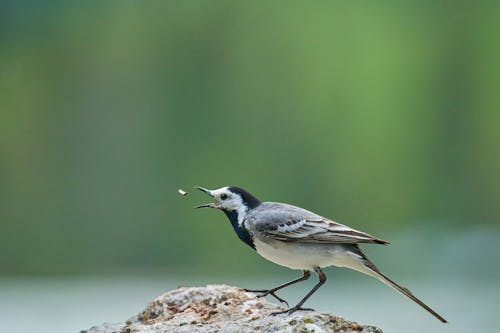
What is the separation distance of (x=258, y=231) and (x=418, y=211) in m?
6.68

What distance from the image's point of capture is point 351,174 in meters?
9.51

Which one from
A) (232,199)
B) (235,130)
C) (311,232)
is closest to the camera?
(311,232)

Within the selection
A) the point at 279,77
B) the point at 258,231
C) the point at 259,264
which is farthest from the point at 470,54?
the point at 258,231

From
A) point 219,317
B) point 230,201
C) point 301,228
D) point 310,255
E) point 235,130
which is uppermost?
point 235,130

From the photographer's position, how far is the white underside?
3115mm

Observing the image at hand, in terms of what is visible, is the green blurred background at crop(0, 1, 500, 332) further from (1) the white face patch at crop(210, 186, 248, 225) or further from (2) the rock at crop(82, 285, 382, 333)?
(2) the rock at crop(82, 285, 382, 333)

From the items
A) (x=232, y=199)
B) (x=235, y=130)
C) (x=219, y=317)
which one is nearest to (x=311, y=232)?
(x=232, y=199)

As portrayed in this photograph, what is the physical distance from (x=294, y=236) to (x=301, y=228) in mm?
46

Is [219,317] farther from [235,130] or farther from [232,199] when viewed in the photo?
[235,130]

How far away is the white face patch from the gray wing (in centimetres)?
6

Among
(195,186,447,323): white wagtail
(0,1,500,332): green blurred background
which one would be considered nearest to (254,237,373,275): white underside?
(195,186,447,323): white wagtail

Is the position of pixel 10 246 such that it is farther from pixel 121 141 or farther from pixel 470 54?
pixel 470 54

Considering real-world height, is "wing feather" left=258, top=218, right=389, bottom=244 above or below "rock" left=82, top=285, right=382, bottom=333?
above

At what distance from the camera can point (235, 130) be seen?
948cm
